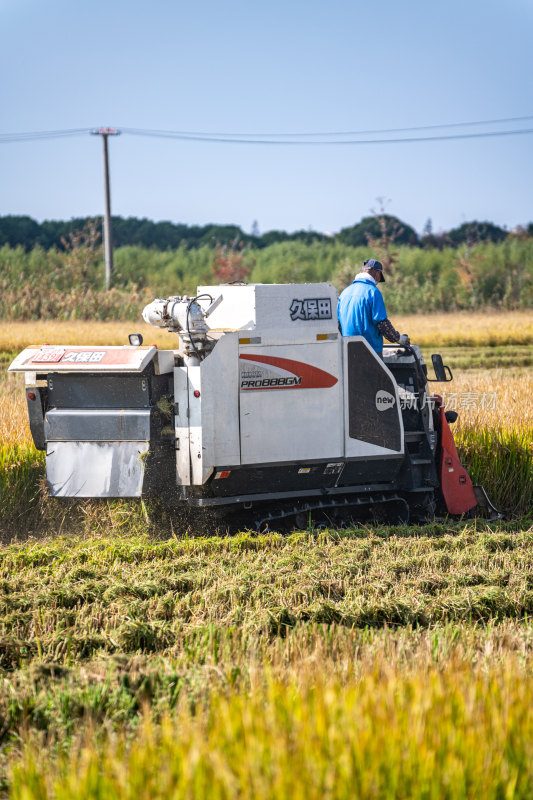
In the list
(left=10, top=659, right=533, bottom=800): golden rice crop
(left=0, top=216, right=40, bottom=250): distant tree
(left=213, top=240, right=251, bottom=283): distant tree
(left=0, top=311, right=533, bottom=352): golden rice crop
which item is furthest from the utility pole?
(left=10, top=659, right=533, bottom=800): golden rice crop

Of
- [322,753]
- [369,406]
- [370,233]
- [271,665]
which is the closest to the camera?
[322,753]

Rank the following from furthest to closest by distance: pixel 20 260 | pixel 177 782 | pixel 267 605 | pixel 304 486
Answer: pixel 20 260
pixel 304 486
pixel 267 605
pixel 177 782

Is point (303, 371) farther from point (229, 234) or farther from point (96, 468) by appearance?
point (229, 234)

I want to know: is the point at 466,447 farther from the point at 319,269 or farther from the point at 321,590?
the point at 319,269

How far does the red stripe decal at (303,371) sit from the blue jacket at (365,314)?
0.70m

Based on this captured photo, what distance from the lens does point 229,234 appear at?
1875 inches

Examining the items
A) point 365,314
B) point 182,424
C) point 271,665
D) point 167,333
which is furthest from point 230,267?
point 271,665

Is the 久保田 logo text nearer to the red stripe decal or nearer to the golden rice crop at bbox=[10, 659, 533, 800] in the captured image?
the red stripe decal

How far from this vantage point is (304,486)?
6.77 metres

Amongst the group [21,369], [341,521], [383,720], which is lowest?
[341,521]

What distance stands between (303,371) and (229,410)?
0.66 m

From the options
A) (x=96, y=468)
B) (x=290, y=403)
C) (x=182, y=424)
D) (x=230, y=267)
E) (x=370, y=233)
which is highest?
(x=370, y=233)

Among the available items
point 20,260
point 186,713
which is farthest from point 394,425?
point 20,260

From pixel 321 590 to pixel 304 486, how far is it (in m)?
1.47
